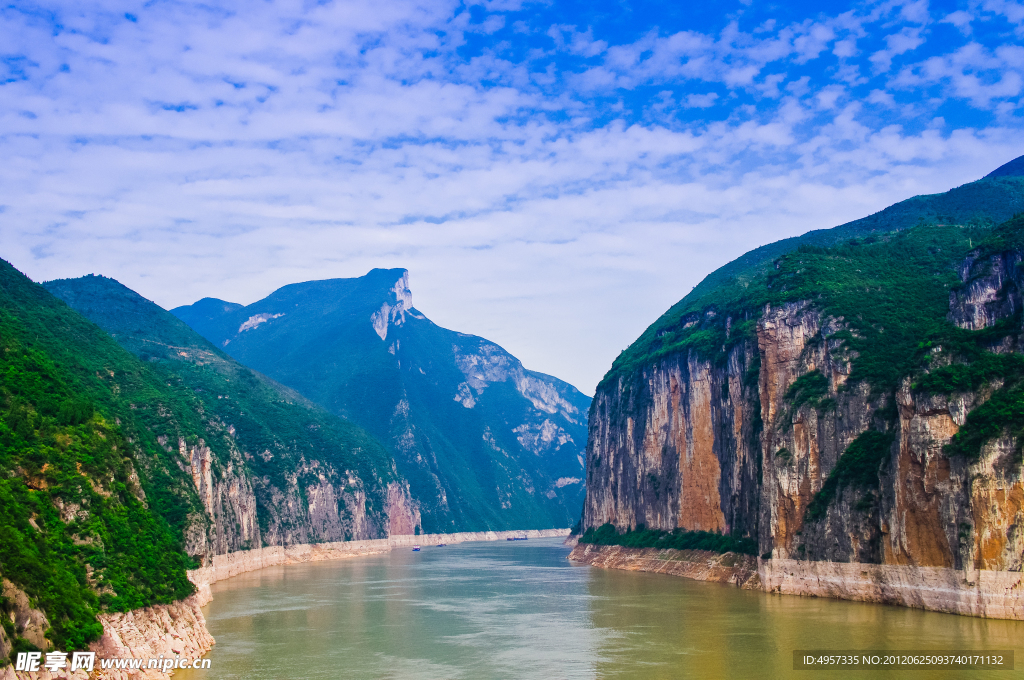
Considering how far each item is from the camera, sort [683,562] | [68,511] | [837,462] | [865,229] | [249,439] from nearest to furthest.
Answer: [68,511], [837,462], [683,562], [865,229], [249,439]

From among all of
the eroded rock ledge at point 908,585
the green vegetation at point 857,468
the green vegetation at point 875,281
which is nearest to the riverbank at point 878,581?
the eroded rock ledge at point 908,585

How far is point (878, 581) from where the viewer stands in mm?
59156

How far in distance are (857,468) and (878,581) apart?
8.67 meters

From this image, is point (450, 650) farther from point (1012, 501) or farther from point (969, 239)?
point (969, 239)

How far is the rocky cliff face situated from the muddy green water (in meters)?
4.89

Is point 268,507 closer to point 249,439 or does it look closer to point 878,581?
point 249,439

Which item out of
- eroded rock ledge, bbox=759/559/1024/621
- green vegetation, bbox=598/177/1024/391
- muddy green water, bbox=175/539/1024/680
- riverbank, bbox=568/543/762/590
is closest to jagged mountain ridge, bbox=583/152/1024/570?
green vegetation, bbox=598/177/1024/391

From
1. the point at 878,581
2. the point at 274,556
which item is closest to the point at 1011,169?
the point at 878,581

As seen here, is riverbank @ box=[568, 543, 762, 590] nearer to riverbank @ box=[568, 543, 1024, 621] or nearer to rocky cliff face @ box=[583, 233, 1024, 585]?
riverbank @ box=[568, 543, 1024, 621]

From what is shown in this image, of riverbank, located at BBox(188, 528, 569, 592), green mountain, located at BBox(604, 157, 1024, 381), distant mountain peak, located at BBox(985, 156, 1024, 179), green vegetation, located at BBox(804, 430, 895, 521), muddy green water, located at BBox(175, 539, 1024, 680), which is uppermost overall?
distant mountain peak, located at BBox(985, 156, 1024, 179)

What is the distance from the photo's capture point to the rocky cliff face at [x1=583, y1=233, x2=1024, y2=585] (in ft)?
167

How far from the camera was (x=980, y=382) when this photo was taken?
5450 centimetres

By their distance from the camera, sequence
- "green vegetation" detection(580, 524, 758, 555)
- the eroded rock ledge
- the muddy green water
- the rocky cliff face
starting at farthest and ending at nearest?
"green vegetation" detection(580, 524, 758, 555) < the rocky cliff face < the eroded rock ledge < the muddy green water

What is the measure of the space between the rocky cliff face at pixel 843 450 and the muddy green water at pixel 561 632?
4.89 metres
